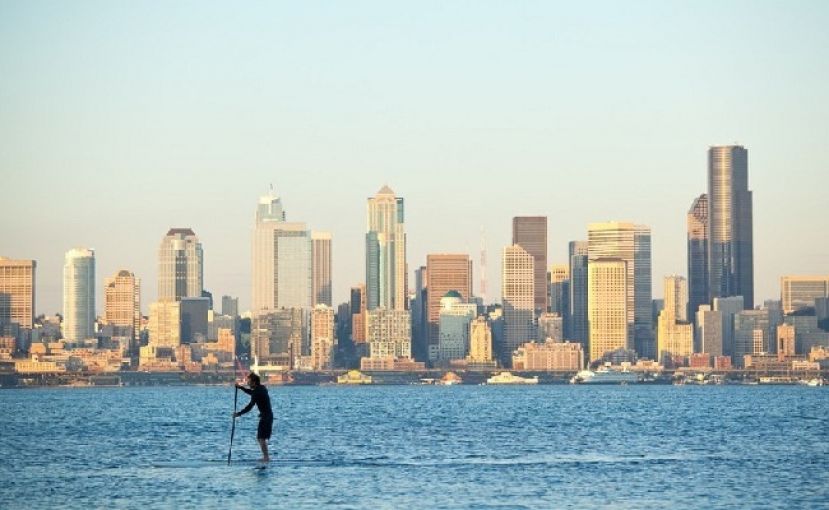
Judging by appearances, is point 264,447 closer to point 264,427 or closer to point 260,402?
point 264,427

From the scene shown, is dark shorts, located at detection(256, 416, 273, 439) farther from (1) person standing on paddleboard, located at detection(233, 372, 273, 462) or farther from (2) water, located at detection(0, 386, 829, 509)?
(2) water, located at detection(0, 386, 829, 509)

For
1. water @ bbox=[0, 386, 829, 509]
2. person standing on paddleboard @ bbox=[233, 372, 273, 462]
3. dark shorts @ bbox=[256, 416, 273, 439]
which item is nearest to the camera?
water @ bbox=[0, 386, 829, 509]

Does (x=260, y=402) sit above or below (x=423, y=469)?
above

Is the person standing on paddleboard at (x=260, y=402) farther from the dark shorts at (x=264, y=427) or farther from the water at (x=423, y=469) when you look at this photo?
the water at (x=423, y=469)

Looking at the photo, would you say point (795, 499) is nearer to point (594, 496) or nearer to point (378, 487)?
point (594, 496)

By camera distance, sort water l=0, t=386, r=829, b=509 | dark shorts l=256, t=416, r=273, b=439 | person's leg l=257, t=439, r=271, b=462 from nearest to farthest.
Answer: water l=0, t=386, r=829, b=509 → dark shorts l=256, t=416, r=273, b=439 → person's leg l=257, t=439, r=271, b=462

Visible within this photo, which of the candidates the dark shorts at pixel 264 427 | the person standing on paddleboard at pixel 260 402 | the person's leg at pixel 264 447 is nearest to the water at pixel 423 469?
the person's leg at pixel 264 447

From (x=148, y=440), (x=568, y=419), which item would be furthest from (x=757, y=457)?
(x=568, y=419)

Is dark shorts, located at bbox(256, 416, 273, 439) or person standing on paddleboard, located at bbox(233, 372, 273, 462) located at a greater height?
person standing on paddleboard, located at bbox(233, 372, 273, 462)

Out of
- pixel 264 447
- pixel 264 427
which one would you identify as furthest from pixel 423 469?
pixel 264 427

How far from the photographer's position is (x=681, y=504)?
42.2 meters

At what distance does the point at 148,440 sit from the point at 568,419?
35.7m

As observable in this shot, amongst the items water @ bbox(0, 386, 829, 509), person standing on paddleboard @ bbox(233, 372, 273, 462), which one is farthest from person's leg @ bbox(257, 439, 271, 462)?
water @ bbox(0, 386, 829, 509)

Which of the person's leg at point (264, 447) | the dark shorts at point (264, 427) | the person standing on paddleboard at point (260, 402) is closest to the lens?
the person standing on paddleboard at point (260, 402)
